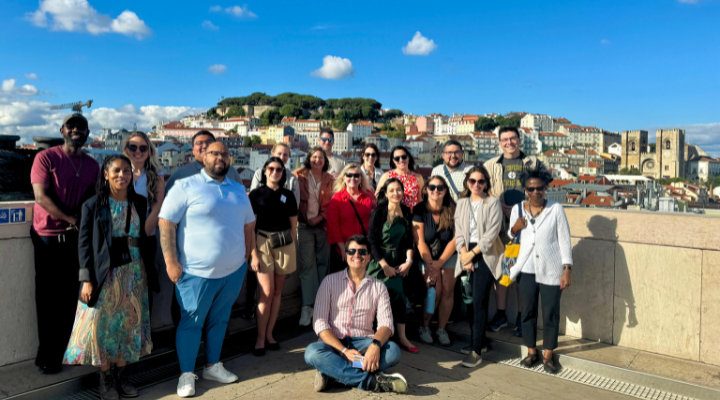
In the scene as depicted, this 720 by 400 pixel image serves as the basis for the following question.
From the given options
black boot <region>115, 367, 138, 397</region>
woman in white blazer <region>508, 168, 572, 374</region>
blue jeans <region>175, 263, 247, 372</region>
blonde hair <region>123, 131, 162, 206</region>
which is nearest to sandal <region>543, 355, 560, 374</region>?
woman in white blazer <region>508, 168, 572, 374</region>

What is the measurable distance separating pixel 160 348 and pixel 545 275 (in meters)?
2.86

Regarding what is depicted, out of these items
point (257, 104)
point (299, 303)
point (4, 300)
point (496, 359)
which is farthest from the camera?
point (257, 104)

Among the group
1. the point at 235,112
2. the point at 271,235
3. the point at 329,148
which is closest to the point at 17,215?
the point at 271,235

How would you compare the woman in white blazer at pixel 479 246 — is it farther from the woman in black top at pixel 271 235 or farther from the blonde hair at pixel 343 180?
the woman in black top at pixel 271 235

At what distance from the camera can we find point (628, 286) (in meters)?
3.77

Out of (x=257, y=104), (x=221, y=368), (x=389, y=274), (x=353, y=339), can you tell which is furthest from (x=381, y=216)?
(x=257, y=104)

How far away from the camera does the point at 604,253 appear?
3.88 m

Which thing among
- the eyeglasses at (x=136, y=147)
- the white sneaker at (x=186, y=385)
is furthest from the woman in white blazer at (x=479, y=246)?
the eyeglasses at (x=136, y=147)

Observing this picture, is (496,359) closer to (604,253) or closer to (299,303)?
(604,253)

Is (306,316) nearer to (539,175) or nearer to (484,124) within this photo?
(539,175)

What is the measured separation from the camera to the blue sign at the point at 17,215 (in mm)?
3066

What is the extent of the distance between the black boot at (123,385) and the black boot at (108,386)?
1.2 inches

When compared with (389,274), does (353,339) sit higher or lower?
lower

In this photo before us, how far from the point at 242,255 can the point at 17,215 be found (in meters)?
1.44
